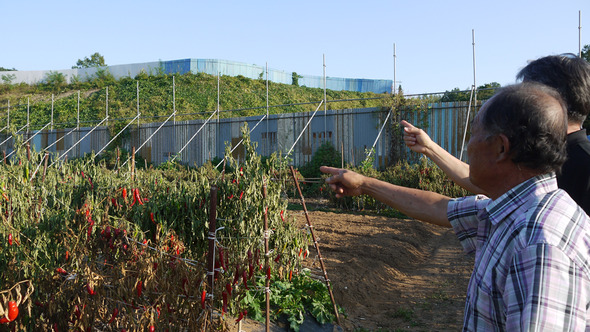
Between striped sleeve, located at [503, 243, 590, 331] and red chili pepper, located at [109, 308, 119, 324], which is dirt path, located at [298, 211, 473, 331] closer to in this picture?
red chili pepper, located at [109, 308, 119, 324]

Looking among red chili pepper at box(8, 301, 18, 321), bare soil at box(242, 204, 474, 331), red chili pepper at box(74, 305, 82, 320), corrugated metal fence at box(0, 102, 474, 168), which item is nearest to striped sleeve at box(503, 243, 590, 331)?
red chili pepper at box(8, 301, 18, 321)

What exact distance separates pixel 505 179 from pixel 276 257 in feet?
10.4

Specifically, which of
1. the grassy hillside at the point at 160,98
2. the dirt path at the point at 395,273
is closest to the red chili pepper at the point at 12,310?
the dirt path at the point at 395,273

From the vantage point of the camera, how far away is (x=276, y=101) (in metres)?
28.1

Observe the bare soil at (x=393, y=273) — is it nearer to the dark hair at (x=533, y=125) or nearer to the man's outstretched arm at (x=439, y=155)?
the man's outstretched arm at (x=439, y=155)

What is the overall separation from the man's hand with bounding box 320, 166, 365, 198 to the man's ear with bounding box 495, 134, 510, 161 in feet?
2.82

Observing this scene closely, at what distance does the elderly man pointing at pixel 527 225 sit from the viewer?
0.91 m

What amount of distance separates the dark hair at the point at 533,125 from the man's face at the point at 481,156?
47 millimetres

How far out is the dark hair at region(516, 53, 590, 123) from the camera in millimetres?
1700

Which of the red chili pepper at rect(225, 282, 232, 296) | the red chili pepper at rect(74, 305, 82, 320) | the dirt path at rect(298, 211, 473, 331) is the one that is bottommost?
the dirt path at rect(298, 211, 473, 331)

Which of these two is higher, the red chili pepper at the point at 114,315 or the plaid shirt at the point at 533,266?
the plaid shirt at the point at 533,266

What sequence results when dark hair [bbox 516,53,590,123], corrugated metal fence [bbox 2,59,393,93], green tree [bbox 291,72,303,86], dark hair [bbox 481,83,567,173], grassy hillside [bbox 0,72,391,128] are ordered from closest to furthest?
dark hair [bbox 481,83,567,173]
dark hair [bbox 516,53,590,123]
grassy hillside [bbox 0,72,391,128]
corrugated metal fence [bbox 2,59,393,93]
green tree [bbox 291,72,303,86]

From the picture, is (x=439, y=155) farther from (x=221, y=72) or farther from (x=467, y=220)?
(x=221, y=72)

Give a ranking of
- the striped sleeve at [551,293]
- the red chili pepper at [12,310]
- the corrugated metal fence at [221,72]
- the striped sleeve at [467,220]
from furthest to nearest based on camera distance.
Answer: the corrugated metal fence at [221,72] < the red chili pepper at [12,310] < the striped sleeve at [467,220] < the striped sleeve at [551,293]
